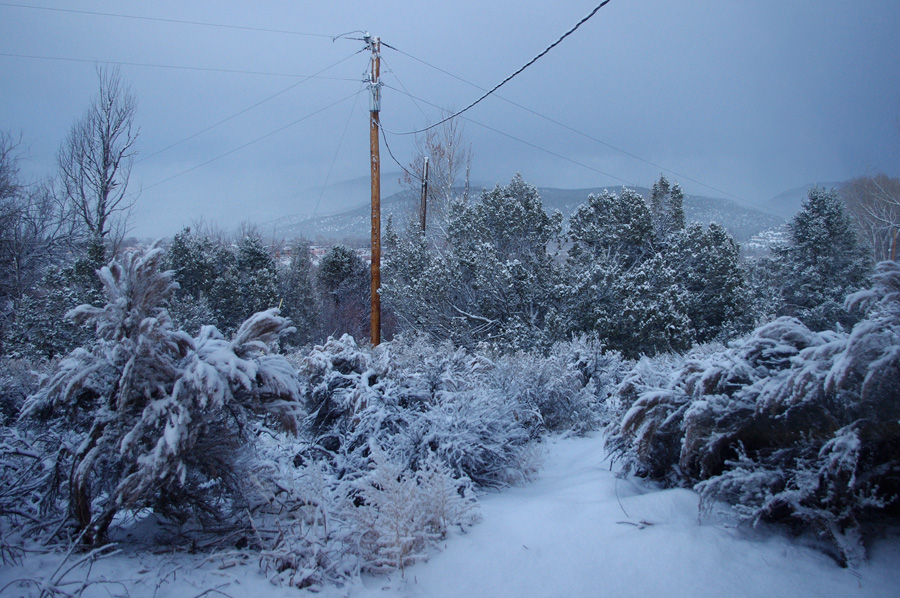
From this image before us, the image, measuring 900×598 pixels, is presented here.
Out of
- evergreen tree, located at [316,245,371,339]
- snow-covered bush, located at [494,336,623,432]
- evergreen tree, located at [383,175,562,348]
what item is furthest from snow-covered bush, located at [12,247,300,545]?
evergreen tree, located at [316,245,371,339]

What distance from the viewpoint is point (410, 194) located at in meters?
25.6

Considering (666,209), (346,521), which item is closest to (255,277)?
(666,209)

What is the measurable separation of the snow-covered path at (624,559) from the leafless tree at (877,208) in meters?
17.1

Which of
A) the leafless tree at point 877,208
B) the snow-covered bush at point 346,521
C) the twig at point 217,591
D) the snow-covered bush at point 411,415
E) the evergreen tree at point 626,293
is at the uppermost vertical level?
the leafless tree at point 877,208

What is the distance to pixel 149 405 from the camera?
285 cm

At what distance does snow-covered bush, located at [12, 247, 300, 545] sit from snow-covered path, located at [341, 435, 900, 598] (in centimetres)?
128

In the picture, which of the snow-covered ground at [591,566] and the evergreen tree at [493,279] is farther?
the evergreen tree at [493,279]

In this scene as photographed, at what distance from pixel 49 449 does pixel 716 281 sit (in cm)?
1511

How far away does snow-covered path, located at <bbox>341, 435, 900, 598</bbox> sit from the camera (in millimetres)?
2283

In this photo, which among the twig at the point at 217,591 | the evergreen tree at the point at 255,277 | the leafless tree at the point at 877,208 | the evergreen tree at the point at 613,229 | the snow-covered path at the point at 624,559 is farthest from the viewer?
the evergreen tree at the point at 255,277

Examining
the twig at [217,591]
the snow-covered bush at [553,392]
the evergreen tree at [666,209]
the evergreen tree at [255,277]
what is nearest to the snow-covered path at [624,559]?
the twig at [217,591]

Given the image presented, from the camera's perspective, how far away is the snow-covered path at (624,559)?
2283 millimetres

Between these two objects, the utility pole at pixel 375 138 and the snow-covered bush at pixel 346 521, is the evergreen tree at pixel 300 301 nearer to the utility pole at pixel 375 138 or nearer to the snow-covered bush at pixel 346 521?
the utility pole at pixel 375 138

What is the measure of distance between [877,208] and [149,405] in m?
22.9
